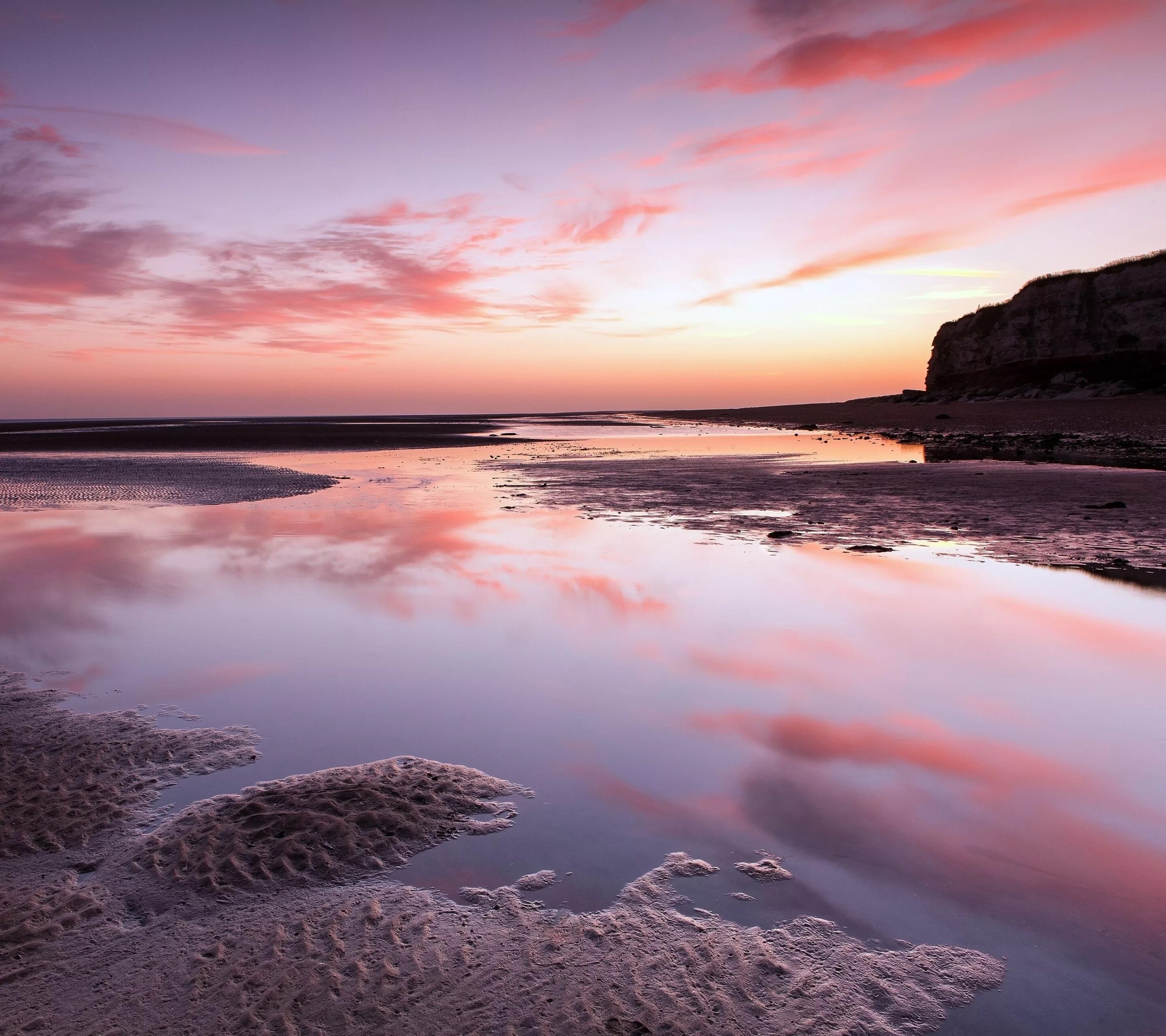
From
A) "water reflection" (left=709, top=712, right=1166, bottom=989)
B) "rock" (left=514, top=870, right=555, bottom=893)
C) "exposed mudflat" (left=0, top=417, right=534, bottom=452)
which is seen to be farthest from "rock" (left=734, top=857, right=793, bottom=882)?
"exposed mudflat" (left=0, top=417, right=534, bottom=452)

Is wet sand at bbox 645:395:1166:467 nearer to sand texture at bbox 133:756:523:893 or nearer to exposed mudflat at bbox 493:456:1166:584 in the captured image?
exposed mudflat at bbox 493:456:1166:584

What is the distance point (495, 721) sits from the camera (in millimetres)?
6488

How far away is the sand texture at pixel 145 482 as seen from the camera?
2241 cm

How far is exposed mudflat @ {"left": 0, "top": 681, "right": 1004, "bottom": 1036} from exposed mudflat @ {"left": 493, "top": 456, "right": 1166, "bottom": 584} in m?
10.0

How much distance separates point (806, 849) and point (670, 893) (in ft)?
3.29

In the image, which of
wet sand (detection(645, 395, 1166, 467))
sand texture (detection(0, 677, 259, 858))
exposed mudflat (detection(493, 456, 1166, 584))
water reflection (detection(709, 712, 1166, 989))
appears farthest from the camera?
wet sand (detection(645, 395, 1166, 467))

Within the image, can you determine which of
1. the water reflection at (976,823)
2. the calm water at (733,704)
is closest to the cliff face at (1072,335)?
the calm water at (733,704)

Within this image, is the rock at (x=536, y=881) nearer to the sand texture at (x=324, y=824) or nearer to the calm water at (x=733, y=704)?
the calm water at (x=733, y=704)

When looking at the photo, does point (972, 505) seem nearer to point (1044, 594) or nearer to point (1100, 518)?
point (1100, 518)

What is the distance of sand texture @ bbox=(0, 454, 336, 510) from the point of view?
22406 millimetres

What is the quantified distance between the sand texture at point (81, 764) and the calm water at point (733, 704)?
0.88 feet

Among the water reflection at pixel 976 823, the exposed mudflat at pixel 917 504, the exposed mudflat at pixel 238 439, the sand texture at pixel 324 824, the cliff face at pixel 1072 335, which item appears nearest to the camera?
the water reflection at pixel 976 823

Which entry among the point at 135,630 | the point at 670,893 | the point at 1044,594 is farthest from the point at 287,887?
the point at 1044,594

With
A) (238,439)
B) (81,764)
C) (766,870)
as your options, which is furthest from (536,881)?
(238,439)
